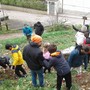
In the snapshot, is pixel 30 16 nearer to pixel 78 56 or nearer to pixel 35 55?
pixel 78 56

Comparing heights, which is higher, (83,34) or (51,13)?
(83,34)

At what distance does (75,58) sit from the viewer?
814 cm

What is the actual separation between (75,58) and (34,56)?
142cm

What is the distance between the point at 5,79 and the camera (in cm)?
882

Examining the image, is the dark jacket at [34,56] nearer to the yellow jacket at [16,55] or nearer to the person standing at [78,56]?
the yellow jacket at [16,55]

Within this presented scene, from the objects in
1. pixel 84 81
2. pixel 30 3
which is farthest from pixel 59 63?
pixel 30 3

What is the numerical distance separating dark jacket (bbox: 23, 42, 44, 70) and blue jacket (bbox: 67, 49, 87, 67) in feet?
3.59

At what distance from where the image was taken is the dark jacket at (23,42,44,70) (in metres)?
7.25

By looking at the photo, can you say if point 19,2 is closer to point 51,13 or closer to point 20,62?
point 51,13

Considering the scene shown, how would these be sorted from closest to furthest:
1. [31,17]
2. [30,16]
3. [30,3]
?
[31,17], [30,16], [30,3]

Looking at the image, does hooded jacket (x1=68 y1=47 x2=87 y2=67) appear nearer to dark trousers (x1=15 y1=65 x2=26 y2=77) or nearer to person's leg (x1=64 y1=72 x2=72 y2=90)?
Result: person's leg (x1=64 y1=72 x2=72 y2=90)

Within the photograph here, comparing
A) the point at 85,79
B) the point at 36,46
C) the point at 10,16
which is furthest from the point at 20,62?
the point at 10,16

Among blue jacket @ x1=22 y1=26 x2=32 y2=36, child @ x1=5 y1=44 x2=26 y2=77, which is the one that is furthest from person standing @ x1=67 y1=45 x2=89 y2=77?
blue jacket @ x1=22 y1=26 x2=32 y2=36

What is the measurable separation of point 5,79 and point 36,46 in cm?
203
